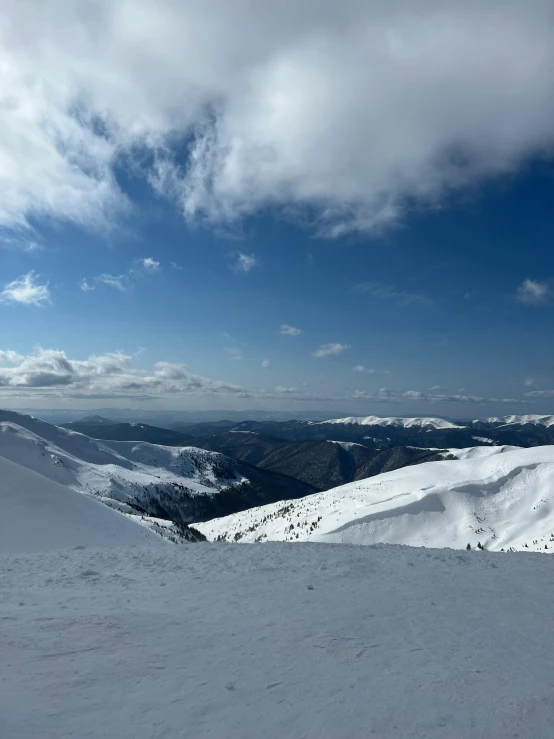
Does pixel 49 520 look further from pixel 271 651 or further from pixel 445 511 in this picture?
pixel 445 511

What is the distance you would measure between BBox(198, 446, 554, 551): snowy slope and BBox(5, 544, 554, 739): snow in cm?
6543

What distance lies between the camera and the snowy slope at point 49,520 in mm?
26438

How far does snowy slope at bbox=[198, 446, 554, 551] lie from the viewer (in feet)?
254

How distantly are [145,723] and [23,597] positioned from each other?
6645mm

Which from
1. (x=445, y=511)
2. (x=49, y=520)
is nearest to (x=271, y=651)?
(x=49, y=520)

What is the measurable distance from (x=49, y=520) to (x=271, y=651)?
92.1 feet

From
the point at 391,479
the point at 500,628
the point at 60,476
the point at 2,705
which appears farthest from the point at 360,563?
the point at 60,476

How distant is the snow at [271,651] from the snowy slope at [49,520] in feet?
45.3

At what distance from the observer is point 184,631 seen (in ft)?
29.3

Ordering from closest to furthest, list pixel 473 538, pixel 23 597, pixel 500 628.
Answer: pixel 500 628, pixel 23 597, pixel 473 538

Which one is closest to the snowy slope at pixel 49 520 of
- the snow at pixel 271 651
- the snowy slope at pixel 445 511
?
the snow at pixel 271 651

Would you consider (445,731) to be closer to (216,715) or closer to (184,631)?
(216,715)

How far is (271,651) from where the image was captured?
322 inches

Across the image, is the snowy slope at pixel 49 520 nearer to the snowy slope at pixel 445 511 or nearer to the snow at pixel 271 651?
the snow at pixel 271 651
